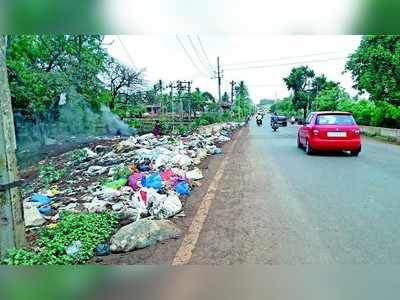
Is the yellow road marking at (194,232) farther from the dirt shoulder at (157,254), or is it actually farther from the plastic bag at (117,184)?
the plastic bag at (117,184)

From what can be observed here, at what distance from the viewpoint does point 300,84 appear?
59250 mm

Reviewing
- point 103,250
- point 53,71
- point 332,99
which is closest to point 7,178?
point 103,250

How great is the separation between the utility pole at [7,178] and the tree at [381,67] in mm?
16872

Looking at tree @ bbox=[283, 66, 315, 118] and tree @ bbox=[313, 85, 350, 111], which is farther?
tree @ bbox=[283, 66, 315, 118]

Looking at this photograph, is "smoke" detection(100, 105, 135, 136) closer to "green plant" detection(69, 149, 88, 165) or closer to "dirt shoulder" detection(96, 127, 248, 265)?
"green plant" detection(69, 149, 88, 165)

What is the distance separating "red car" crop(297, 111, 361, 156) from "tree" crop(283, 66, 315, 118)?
46692 mm

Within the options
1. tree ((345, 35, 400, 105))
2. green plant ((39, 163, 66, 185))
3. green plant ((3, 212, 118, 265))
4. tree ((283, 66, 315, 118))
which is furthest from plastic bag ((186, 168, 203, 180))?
tree ((283, 66, 315, 118))

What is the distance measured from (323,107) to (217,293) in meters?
43.6

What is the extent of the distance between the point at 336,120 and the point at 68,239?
10.2 metres

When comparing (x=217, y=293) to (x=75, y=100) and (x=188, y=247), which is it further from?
(x=75, y=100)

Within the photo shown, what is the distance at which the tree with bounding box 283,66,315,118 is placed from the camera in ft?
191

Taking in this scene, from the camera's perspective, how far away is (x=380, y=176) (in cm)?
855

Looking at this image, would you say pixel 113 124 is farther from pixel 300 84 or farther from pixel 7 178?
pixel 300 84

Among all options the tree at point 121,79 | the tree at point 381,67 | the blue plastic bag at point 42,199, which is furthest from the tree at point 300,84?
the blue plastic bag at point 42,199
